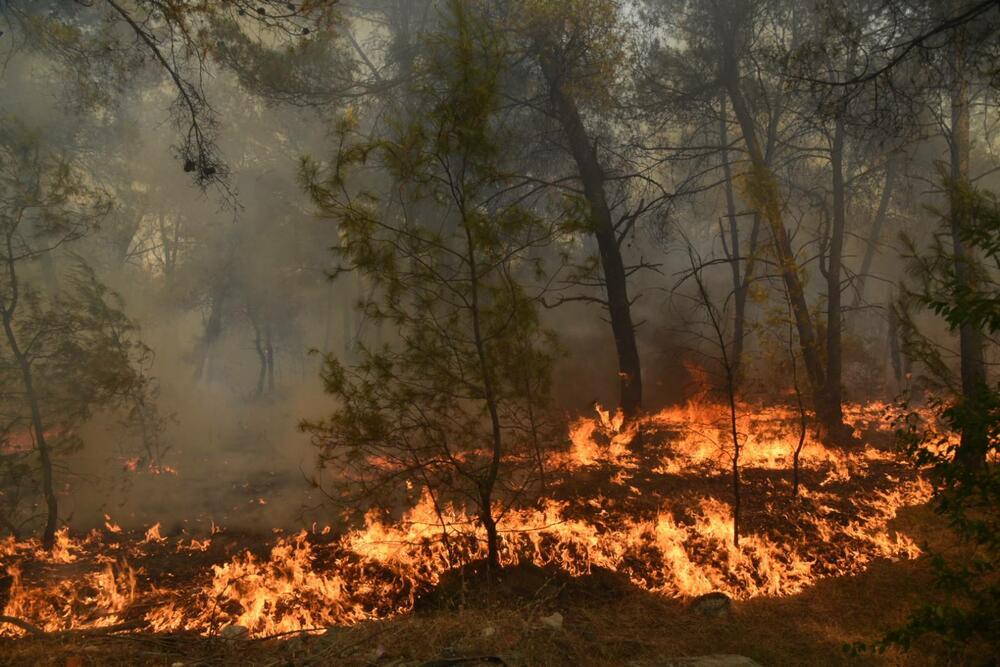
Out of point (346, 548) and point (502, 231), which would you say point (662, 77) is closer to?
point (502, 231)

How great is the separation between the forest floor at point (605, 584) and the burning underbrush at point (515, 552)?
40mm

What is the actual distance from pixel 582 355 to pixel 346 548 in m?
13.9

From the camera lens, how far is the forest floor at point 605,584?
17.0 feet

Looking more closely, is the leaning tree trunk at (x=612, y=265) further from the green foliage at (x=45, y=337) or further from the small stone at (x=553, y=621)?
the green foliage at (x=45, y=337)

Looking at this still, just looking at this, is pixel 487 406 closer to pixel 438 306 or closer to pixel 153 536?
pixel 438 306

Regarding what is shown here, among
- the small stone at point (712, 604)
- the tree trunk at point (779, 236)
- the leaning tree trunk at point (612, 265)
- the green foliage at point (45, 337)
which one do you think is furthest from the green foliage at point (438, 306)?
the green foliage at point (45, 337)

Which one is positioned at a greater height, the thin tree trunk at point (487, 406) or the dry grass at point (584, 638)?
the thin tree trunk at point (487, 406)

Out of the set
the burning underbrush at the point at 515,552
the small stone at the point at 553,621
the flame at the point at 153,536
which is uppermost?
the flame at the point at 153,536

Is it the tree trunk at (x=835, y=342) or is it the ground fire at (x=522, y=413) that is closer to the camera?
the ground fire at (x=522, y=413)

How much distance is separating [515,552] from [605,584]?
4.08 feet

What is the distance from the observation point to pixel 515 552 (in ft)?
26.4

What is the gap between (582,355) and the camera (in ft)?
71.0

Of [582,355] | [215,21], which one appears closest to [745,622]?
[215,21]

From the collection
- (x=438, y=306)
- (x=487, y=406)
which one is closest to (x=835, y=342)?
(x=487, y=406)
